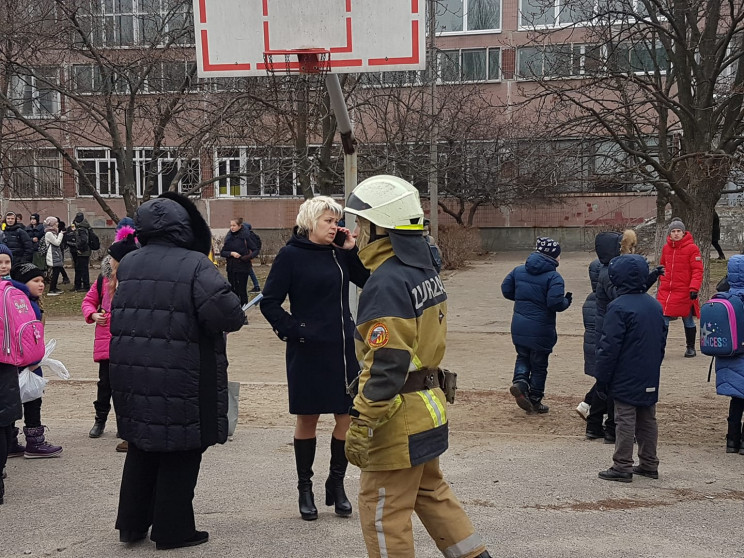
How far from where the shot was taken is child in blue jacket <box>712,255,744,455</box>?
695cm

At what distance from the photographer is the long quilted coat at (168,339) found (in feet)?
15.4

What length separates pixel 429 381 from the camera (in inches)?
159

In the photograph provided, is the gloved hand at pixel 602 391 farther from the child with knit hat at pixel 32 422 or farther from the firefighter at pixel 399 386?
the child with knit hat at pixel 32 422

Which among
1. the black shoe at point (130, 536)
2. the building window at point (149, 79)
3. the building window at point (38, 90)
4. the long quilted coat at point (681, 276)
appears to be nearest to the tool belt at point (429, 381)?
the black shoe at point (130, 536)

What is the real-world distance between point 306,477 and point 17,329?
2224mm

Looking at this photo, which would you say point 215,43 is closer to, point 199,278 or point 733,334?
point 199,278

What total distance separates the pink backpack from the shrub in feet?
67.4

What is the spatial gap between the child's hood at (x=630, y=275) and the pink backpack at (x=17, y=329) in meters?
4.14

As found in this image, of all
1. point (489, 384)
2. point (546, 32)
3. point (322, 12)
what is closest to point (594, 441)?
point (489, 384)

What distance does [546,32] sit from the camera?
49.5 feet

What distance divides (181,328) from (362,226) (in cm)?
121

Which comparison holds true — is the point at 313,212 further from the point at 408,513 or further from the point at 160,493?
the point at 408,513

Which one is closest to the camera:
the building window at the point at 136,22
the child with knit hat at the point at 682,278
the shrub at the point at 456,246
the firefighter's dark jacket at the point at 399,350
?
the firefighter's dark jacket at the point at 399,350

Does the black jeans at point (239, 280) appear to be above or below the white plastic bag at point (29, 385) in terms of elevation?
below
